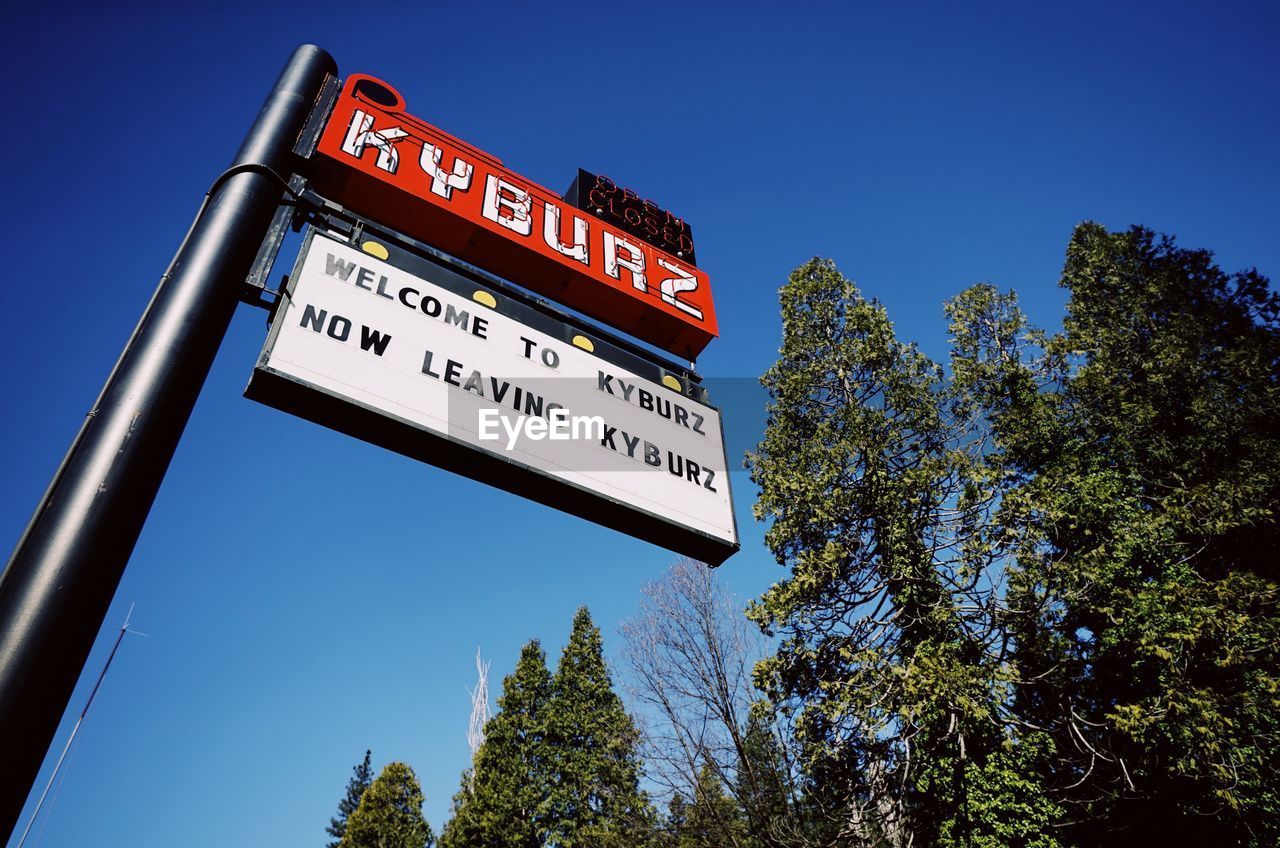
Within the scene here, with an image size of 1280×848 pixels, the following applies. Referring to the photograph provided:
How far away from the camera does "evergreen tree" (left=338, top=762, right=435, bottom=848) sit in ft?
87.1

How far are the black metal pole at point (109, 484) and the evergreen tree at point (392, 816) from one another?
1227 inches

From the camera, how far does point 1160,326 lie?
61.2 ft

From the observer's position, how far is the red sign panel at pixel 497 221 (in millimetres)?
3637

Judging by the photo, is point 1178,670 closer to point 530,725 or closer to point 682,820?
point 682,820

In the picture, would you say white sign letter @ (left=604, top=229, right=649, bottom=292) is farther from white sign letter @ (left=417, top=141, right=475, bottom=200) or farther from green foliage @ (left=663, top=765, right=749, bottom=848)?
green foliage @ (left=663, top=765, right=749, bottom=848)

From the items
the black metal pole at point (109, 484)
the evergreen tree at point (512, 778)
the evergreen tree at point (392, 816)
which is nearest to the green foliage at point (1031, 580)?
the black metal pole at point (109, 484)

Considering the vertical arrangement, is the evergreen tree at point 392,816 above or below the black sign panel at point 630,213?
below

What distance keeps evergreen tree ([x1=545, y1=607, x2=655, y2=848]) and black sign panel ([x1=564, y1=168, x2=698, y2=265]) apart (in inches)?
708

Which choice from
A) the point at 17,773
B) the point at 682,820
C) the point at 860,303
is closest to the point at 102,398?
the point at 17,773

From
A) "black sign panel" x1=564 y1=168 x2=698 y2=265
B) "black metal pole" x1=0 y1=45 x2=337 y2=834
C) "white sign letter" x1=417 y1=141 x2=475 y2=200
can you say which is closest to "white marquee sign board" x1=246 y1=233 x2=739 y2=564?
"black metal pole" x1=0 y1=45 x2=337 y2=834

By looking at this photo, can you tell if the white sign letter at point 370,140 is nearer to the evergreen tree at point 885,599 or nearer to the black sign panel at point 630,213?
the black sign panel at point 630,213

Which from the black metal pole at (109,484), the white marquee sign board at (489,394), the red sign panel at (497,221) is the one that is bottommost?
the black metal pole at (109,484)

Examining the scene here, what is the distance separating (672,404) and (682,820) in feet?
48.5

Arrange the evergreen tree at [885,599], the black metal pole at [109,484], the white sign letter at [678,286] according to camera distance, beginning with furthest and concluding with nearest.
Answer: the evergreen tree at [885,599] < the white sign letter at [678,286] < the black metal pole at [109,484]
